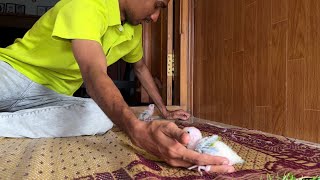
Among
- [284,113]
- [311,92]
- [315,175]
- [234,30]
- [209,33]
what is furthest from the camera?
[209,33]

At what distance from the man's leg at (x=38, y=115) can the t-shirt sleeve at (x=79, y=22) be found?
377mm

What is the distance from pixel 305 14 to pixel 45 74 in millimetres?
913

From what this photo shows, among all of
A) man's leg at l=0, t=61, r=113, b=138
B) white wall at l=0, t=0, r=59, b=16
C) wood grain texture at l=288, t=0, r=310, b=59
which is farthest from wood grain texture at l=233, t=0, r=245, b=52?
white wall at l=0, t=0, r=59, b=16

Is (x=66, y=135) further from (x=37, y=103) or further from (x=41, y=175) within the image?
(x=41, y=175)

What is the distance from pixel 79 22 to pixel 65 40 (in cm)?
10

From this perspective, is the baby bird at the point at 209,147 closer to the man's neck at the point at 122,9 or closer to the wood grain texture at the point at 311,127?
the wood grain texture at the point at 311,127

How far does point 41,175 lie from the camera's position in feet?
2.22

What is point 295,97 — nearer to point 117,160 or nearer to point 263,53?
point 263,53

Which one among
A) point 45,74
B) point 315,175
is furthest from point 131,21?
point 315,175

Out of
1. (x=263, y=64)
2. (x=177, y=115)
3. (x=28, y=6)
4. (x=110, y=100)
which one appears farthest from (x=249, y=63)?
(x=28, y=6)

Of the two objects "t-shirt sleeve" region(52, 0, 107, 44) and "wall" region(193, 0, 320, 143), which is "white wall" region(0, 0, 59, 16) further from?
"t-shirt sleeve" region(52, 0, 107, 44)

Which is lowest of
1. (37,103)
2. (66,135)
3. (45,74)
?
(66,135)

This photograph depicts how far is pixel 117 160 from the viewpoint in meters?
0.77

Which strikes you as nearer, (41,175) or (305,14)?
(41,175)
